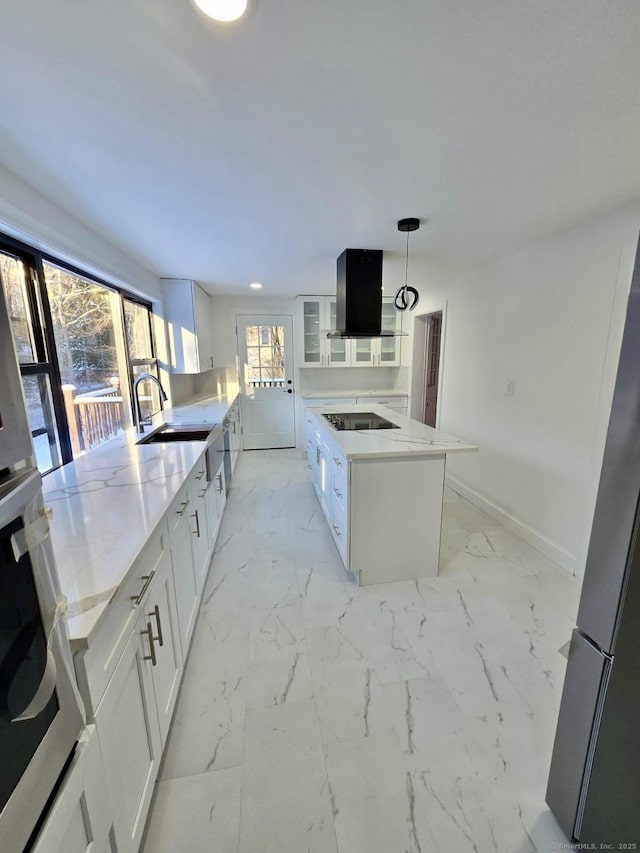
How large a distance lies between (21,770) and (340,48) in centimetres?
171

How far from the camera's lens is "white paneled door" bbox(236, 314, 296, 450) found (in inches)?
199

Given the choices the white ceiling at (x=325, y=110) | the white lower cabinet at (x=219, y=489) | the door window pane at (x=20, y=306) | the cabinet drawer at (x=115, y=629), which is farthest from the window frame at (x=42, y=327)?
the cabinet drawer at (x=115, y=629)

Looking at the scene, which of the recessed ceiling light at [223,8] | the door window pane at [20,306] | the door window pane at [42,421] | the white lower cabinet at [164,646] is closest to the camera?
the recessed ceiling light at [223,8]

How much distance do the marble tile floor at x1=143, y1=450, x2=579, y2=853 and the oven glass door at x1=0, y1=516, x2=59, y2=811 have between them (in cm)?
92

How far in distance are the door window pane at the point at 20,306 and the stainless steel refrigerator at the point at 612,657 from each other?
8.06 feet

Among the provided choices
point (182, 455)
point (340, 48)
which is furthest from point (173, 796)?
point (340, 48)

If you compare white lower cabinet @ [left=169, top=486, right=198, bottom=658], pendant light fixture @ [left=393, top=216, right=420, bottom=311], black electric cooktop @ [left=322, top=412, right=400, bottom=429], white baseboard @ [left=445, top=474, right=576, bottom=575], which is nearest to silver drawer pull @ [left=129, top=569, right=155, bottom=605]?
white lower cabinet @ [left=169, top=486, right=198, bottom=658]

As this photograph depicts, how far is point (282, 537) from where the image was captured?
9.49ft

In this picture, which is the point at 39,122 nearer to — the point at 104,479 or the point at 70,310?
the point at 70,310

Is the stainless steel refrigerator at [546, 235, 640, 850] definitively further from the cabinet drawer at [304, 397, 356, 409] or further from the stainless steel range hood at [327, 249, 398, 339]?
the cabinet drawer at [304, 397, 356, 409]

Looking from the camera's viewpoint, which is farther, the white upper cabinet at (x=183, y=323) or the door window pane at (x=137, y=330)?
the white upper cabinet at (x=183, y=323)

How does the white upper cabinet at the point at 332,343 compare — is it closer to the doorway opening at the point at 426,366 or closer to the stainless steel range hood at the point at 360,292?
the doorway opening at the point at 426,366

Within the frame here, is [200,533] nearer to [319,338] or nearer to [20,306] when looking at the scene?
[20,306]

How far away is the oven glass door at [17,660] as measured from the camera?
1.78 feet
